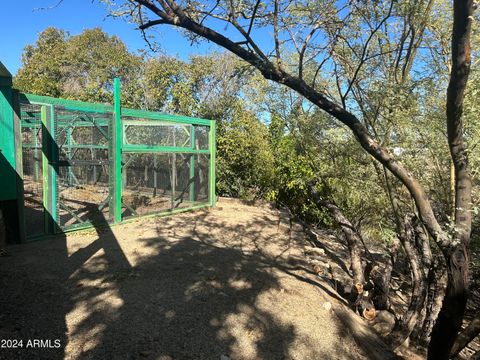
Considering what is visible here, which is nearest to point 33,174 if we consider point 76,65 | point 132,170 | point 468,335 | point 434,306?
point 132,170

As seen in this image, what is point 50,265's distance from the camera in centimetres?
447

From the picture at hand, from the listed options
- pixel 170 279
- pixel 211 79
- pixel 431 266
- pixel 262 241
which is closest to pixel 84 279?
pixel 170 279

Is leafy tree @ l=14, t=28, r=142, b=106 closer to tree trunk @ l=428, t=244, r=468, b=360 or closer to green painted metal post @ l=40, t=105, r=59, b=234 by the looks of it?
green painted metal post @ l=40, t=105, r=59, b=234

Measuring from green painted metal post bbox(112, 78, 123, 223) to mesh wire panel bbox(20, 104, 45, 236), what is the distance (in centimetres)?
131

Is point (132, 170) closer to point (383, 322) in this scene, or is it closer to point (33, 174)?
point (33, 174)

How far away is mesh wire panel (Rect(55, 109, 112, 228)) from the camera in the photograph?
6.03 meters

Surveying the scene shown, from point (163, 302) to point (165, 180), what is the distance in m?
5.65

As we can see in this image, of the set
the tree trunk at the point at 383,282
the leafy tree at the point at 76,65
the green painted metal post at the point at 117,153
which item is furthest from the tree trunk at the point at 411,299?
the leafy tree at the point at 76,65

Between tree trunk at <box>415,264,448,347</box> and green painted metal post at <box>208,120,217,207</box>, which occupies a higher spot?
green painted metal post at <box>208,120,217,207</box>

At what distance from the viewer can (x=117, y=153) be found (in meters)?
6.83

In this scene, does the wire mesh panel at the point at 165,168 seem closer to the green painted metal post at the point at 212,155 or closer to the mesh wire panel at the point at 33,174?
the green painted metal post at the point at 212,155

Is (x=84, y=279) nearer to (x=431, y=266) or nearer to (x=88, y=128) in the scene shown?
(x=431, y=266)

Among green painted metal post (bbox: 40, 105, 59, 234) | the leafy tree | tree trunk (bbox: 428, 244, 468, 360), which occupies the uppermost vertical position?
the leafy tree

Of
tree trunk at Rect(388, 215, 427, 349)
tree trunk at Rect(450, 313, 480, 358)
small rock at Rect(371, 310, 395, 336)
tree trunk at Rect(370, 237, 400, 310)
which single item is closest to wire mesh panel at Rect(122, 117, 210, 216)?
tree trunk at Rect(370, 237, 400, 310)
